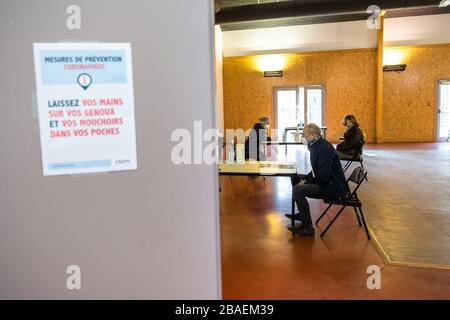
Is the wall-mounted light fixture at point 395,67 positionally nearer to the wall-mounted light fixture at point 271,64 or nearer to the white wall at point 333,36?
the white wall at point 333,36

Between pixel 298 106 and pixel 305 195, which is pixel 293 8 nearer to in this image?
pixel 298 106

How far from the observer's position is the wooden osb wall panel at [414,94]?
39.3 ft

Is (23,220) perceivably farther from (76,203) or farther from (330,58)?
(330,58)

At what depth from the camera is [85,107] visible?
4.82 ft

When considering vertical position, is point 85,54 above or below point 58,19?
below

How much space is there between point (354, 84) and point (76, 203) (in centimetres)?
1246

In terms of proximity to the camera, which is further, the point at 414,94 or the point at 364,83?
the point at 364,83

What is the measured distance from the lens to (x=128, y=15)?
1450 millimetres

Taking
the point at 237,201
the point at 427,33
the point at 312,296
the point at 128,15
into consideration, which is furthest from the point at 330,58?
the point at 128,15

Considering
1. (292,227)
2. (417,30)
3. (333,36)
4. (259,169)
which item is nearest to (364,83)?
(333,36)

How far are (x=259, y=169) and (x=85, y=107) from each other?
2.85 meters
